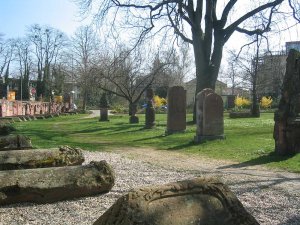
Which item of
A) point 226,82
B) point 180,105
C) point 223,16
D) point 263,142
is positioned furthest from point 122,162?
point 226,82

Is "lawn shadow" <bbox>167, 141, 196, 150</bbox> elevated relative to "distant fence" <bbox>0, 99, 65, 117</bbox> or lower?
lower

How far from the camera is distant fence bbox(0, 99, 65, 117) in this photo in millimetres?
36969

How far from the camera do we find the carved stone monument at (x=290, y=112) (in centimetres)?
1158

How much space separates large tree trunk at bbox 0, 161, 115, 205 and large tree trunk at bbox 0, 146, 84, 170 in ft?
3.47

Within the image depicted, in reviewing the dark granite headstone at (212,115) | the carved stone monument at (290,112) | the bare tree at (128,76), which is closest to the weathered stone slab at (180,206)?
the carved stone monument at (290,112)

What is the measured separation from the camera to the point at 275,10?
1033 inches

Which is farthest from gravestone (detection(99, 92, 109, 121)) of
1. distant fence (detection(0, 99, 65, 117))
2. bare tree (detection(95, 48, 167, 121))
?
distant fence (detection(0, 99, 65, 117))

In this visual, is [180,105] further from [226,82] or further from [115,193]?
[226,82]

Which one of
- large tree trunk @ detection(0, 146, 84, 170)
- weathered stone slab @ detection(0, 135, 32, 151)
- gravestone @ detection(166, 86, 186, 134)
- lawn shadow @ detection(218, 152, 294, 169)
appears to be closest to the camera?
large tree trunk @ detection(0, 146, 84, 170)

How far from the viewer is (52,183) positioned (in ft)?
21.2

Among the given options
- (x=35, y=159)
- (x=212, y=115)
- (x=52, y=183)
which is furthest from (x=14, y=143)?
(x=212, y=115)

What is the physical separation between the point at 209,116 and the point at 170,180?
7645mm

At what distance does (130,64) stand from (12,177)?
3056 cm

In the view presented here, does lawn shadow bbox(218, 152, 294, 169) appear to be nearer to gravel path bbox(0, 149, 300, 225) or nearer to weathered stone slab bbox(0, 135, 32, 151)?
gravel path bbox(0, 149, 300, 225)
